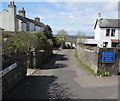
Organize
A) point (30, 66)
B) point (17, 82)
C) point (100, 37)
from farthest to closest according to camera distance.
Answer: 1. point (100, 37)
2. point (30, 66)
3. point (17, 82)

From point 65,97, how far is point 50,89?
45.7 inches

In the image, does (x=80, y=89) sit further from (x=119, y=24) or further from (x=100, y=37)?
(x=119, y=24)

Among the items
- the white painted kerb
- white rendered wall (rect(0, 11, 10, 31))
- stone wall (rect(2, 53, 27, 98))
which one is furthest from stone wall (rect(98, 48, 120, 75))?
white rendered wall (rect(0, 11, 10, 31))

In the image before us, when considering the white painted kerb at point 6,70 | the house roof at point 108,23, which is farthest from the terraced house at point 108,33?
the white painted kerb at point 6,70

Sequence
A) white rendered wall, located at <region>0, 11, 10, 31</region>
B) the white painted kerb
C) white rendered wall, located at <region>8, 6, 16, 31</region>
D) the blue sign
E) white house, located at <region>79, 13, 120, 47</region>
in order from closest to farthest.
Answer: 1. the white painted kerb
2. the blue sign
3. white house, located at <region>79, 13, 120, 47</region>
4. white rendered wall, located at <region>8, 6, 16, 31</region>
5. white rendered wall, located at <region>0, 11, 10, 31</region>

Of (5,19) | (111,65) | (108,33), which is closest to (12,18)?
(5,19)

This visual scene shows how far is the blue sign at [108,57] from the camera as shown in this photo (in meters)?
9.42

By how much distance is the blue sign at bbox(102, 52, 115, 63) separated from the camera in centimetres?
942

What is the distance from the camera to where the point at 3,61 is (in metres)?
5.65

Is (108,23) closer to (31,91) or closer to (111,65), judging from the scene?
(111,65)

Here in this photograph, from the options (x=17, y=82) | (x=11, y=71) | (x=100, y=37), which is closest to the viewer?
(x=11, y=71)

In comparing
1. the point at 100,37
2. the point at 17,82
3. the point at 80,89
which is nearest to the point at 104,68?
the point at 80,89

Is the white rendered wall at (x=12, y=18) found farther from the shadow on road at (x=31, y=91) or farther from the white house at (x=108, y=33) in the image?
the shadow on road at (x=31, y=91)

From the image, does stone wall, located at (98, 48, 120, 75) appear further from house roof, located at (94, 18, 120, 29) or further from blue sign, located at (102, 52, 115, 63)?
house roof, located at (94, 18, 120, 29)
